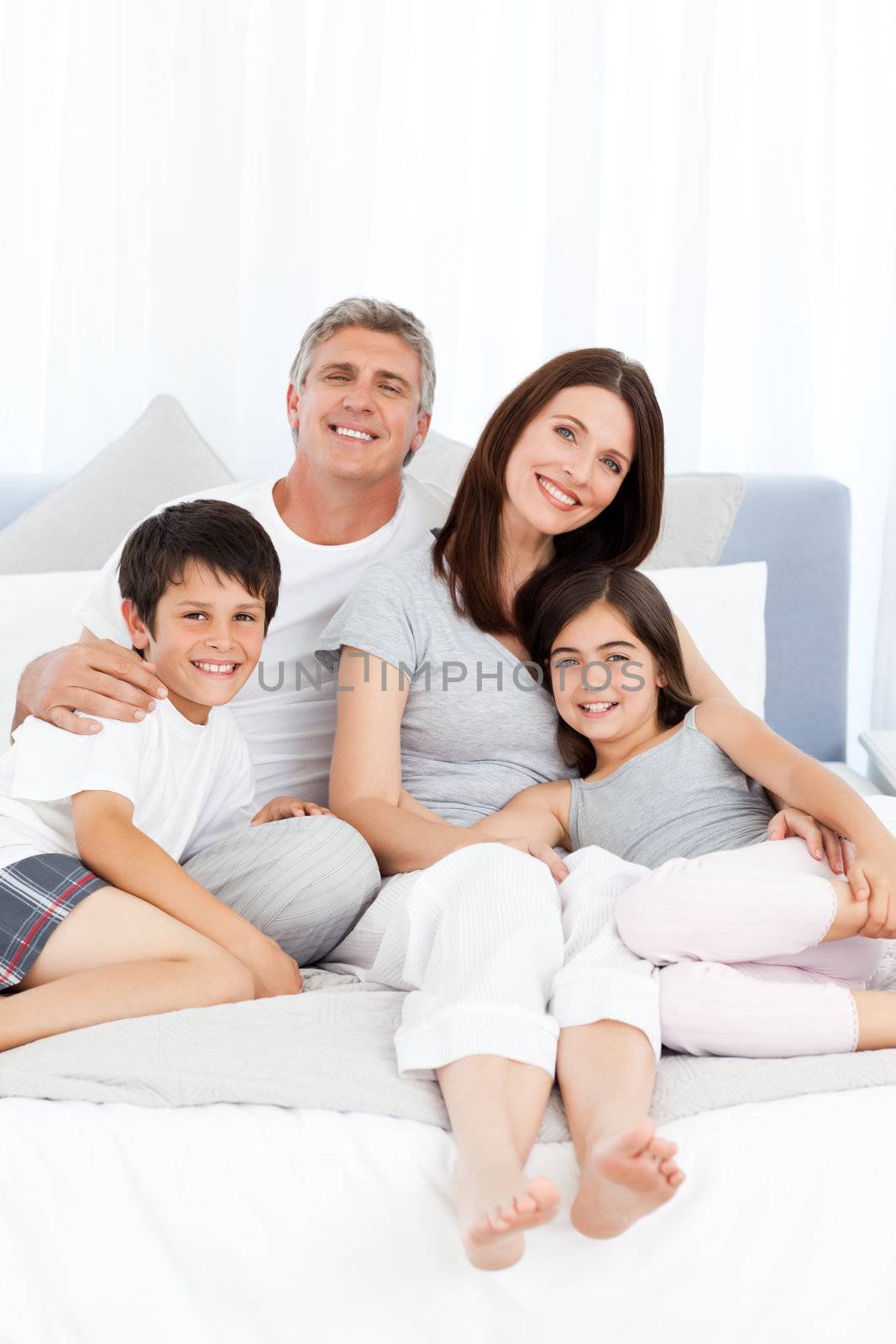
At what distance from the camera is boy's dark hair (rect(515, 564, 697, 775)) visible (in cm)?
171

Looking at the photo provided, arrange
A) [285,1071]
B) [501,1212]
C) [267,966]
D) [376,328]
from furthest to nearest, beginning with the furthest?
[376,328]
[267,966]
[285,1071]
[501,1212]

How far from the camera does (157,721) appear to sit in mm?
1514

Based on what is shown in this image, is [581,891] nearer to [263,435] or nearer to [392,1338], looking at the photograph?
[392,1338]

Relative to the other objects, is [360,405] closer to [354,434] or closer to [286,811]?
[354,434]

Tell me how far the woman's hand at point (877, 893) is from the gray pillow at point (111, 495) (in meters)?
1.39

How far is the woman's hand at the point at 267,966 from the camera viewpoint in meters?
1.35

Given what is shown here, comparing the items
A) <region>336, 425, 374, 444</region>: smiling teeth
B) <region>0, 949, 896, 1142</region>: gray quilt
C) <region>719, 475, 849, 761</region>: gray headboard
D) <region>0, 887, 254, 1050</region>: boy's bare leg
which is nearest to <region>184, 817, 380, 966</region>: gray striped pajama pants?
<region>0, 887, 254, 1050</region>: boy's bare leg

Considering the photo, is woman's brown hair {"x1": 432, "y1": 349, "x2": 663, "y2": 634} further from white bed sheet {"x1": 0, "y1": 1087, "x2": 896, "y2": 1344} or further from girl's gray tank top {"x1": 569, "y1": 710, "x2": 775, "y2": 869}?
white bed sheet {"x1": 0, "y1": 1087, "x2": 896, "y2": 1344}

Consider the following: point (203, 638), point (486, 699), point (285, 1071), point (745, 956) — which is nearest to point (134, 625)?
point (203, 638)

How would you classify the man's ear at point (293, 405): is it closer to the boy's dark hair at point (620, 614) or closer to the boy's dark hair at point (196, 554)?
the boy's dark hair at point (196, 554)

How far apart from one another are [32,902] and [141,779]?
23 cm

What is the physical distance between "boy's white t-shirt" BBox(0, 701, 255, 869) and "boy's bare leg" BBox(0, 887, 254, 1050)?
11 centimetres

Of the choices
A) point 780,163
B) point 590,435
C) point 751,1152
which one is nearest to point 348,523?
point 590,435

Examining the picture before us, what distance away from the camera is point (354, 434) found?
1.78 m
